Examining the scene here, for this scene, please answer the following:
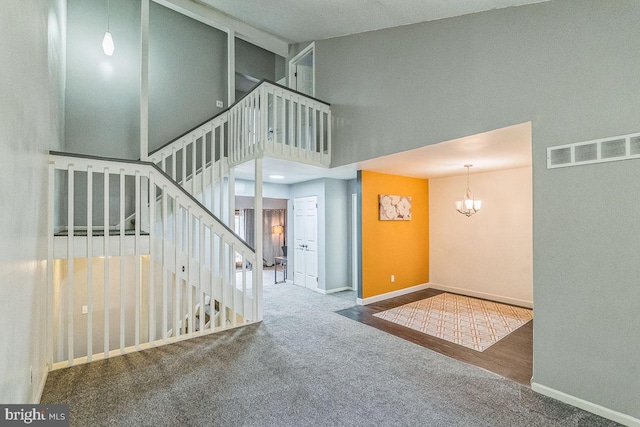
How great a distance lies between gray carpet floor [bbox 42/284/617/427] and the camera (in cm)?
207

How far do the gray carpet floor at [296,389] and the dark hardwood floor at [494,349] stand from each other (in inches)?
6.6

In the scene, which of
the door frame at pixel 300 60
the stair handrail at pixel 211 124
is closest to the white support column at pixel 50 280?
the stair handrail at pixel 211 124

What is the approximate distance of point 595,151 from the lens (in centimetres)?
216

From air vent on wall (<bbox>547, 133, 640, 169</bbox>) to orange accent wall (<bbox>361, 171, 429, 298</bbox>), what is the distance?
2.98 metres

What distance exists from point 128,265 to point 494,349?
5.15m

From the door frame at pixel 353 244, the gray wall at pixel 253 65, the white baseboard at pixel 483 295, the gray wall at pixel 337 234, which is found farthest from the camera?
the gray wall at pixel 253 65

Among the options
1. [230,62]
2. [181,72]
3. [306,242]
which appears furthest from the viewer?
[306,242]

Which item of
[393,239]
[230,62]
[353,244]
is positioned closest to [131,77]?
[230,62]

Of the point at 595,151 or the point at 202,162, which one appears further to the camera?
the point at 202,162

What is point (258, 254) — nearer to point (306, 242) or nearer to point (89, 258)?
point (89, 258)

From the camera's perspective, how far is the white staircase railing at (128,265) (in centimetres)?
280

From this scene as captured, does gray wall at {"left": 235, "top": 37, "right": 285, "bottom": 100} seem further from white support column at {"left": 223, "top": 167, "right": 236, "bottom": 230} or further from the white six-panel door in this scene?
the white six-panel door

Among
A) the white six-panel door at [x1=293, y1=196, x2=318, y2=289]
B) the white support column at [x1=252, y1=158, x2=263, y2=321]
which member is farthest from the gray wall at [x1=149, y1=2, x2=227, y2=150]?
the white six-panel door at [x1=293, y1=196, x2=318, y2=289]

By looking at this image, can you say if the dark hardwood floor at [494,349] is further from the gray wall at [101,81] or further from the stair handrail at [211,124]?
the gray wall at [101,81]
